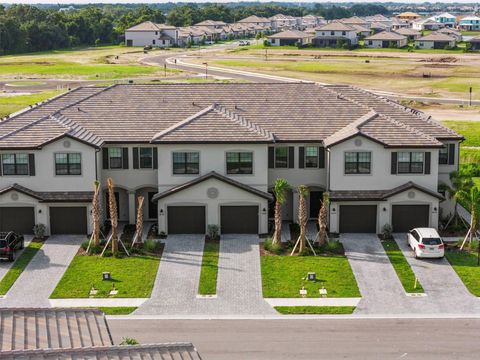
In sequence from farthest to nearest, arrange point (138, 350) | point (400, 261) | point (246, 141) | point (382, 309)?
1. point (246, 141)
2. point (400, 261)
3. point (382, 309)
4. point (138, 350)

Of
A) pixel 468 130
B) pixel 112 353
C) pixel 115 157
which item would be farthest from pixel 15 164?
pixel 468 130

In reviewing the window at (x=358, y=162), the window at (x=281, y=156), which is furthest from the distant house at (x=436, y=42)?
the window at (x=358, y=162)

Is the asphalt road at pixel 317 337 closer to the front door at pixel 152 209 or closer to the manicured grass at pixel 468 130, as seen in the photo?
the front door at pixel 152 209

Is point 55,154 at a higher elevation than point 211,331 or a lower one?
higher

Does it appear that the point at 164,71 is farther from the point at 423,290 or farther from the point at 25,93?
the point at 423,290

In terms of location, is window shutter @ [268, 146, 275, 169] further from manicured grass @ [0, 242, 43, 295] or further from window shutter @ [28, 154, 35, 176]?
manicured grass @ [0, 242, 43, 295]

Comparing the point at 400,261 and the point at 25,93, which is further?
the point at 25,93

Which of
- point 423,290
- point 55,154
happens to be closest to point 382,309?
point 423,290
